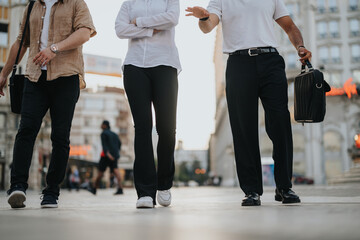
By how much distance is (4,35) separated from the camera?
110 feet

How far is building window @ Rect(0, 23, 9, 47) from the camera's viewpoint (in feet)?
109

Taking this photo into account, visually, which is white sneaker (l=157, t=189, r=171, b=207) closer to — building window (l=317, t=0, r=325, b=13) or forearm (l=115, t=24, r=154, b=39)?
forearm (l=115, t=24, r=154, b=39)

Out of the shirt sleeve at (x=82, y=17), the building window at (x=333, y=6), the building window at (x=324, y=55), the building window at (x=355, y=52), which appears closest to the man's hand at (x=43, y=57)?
the shirt sleeve at (x=82, y=17)

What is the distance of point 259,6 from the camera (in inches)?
174

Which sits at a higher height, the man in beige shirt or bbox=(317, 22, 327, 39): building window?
bbox=(317, 22, 327, 39): building window

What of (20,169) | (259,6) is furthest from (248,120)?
(20,169)

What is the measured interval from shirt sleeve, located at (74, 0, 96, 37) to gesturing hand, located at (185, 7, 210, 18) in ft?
3.19

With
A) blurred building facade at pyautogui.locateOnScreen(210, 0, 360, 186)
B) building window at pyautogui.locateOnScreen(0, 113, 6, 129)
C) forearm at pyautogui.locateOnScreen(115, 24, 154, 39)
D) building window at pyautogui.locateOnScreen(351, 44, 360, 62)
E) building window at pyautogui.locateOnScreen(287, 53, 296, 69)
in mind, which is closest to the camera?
forearm at pyautogui.locateOnScreen(115, 24, 154, 39)

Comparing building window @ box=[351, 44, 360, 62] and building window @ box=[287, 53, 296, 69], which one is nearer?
building window @ box=[351, 44, 360, 62]

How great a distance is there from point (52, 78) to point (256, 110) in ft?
6.11

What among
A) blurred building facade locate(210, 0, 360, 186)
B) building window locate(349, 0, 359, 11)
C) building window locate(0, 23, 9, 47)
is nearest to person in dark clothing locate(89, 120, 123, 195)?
building window locate(0, 23, 9, 47)

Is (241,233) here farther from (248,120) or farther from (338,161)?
(338,161)

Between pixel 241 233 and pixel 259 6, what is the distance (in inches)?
123

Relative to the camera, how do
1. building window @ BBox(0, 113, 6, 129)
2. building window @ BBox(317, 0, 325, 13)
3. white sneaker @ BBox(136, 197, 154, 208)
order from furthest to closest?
building window @ BBox(317, 0, 325, 13) → building window @ BBox(0, 113, 6, 129) → white sneaker @ BBox(136, 197, 154, 208)
